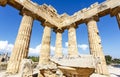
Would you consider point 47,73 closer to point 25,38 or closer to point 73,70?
point 73,70

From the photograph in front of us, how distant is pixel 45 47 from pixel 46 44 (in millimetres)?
441

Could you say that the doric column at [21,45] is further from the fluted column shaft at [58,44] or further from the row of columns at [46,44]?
the fluted column shaft at [58,44]

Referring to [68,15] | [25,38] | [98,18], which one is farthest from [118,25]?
[25,38]

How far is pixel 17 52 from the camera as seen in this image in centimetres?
981

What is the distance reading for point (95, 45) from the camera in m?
12.0

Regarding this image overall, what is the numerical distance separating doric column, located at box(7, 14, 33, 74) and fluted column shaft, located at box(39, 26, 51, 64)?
2.75 metres

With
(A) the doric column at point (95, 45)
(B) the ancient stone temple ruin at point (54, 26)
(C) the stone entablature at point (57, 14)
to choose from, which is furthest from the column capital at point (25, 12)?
(A) the doric column at point (95, 45)

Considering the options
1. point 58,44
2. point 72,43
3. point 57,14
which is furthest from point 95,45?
point 57,14

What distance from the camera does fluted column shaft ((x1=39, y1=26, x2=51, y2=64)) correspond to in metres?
12.9

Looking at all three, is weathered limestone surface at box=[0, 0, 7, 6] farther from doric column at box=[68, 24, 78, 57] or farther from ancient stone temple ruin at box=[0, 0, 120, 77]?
doric column at box=[68, 24, 78, 57]

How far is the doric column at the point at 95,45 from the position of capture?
10.7m

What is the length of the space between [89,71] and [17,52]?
823 cm

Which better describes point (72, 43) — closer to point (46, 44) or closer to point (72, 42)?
point (72, 42)

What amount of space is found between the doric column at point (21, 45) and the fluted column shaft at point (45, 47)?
2752mm
